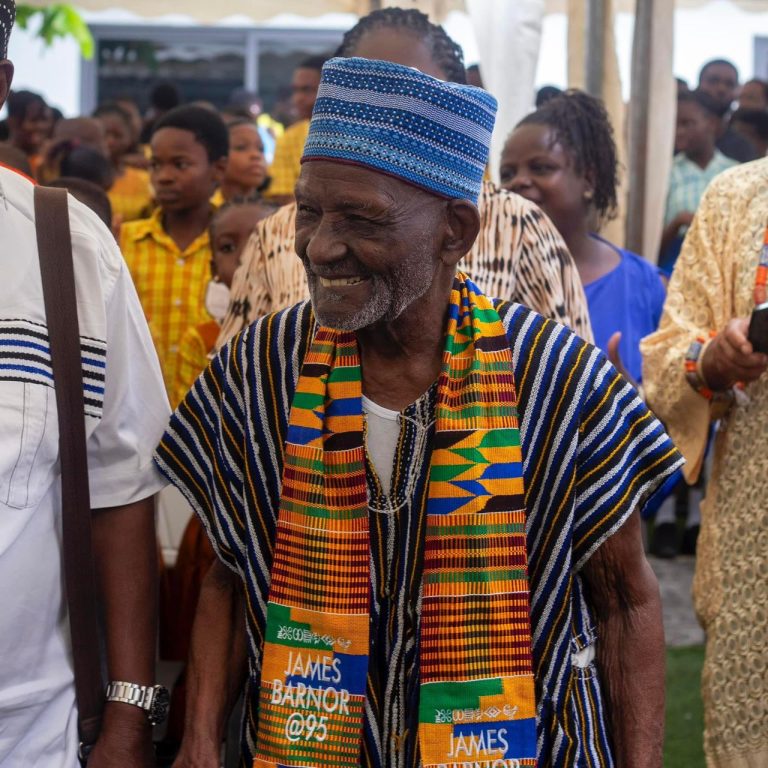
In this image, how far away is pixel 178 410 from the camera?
240 cm

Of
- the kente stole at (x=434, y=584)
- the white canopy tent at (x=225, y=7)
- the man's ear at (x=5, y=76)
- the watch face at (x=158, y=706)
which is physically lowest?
the watch face at (x=158, y=706)

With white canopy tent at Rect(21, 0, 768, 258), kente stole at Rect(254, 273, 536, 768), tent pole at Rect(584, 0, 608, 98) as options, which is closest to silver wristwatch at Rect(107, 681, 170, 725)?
kente stole at Rect(254, 273, 536, 768)

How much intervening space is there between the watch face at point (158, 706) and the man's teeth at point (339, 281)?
0.82 m

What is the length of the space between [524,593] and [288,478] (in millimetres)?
445

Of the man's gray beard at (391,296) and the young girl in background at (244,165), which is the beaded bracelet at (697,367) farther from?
the young girl in background at (244,165)

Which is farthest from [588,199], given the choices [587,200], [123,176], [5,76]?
[123,176]

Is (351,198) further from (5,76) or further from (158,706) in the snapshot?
(158,706)

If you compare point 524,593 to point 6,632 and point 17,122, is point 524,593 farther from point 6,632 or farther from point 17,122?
point 17,122

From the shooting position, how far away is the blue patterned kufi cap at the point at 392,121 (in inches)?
82.9

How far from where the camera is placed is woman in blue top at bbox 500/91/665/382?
4.76 metres

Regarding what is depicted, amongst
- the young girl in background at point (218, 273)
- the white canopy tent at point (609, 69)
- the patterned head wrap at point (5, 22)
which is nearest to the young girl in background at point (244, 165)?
the white canopy tent at point (609, 69)

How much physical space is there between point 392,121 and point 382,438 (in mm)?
542

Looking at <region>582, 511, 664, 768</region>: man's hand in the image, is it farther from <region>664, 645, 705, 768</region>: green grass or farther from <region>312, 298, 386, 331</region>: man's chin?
<region>664, 645, 705, 768</region>: green grass

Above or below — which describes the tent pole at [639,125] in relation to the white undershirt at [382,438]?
above
